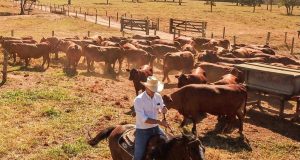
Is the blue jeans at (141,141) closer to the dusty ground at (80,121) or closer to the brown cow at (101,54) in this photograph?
the dusty ground at (80,121)

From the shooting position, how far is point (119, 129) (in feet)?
26.4

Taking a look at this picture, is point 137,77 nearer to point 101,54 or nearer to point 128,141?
point 101,54

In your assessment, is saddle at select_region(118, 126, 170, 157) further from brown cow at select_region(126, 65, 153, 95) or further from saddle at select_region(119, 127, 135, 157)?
brown cow at select_region(126, 65, 153, 95)

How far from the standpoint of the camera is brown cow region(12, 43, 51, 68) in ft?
71.8

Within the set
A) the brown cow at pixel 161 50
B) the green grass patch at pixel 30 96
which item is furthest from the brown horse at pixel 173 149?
the brown cow at pixel 161 50

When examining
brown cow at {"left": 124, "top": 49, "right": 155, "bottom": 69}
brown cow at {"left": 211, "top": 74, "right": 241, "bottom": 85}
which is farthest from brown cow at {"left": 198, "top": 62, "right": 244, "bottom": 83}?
brown cow at {"left": 124, "top": 49, "right": 155, "bottom": 69}

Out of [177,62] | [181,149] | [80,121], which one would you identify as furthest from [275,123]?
[181,149]

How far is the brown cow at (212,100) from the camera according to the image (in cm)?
1253

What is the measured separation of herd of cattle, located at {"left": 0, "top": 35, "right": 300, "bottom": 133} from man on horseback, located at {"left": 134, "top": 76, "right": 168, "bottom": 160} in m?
5.87

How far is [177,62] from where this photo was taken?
68.9 feet

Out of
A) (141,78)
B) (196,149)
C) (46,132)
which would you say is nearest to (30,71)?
(141,78)

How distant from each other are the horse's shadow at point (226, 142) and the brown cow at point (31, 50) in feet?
43.5

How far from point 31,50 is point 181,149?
17.7 metres

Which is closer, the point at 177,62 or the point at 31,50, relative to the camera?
the point at 177,62
